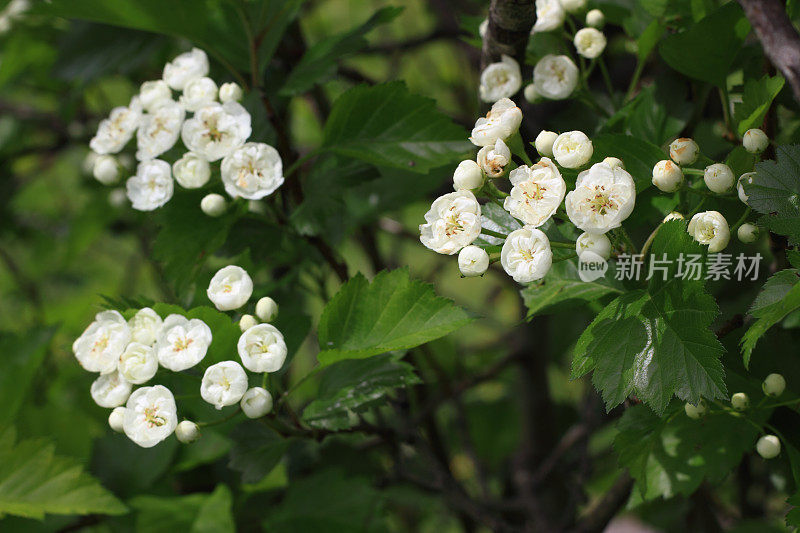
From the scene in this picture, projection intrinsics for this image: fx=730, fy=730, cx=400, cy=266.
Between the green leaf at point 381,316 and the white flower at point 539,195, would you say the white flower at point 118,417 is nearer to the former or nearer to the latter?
the green leaf at point 381,316

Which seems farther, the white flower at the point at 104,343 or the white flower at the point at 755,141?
the white flower at the point at 104,343

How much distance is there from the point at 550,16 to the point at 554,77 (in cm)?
10

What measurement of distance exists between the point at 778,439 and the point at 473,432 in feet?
4.86

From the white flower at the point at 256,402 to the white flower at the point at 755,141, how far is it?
A: 2.33 feet

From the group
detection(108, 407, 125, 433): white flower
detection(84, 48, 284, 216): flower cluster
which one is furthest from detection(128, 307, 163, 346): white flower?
detection(84, 48, 284, 216): flower cluster

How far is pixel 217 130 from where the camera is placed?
3.75 ft

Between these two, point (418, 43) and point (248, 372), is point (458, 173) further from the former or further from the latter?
point (418, 43)

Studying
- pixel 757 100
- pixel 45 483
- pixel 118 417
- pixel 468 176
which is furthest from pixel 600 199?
pixel 45 483

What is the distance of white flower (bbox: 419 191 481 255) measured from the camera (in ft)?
2.94

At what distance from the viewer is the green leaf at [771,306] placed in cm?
78

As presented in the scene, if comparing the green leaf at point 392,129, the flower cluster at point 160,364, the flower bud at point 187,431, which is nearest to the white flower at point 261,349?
the flower cluster at point 160,364

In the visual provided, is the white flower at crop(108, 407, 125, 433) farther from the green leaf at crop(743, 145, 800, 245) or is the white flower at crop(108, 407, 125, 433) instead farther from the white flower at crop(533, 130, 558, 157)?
the green leaf at crop(743, 145, 800, 245)

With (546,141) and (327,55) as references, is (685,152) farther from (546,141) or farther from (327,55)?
(327,55)

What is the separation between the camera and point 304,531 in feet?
4.77
